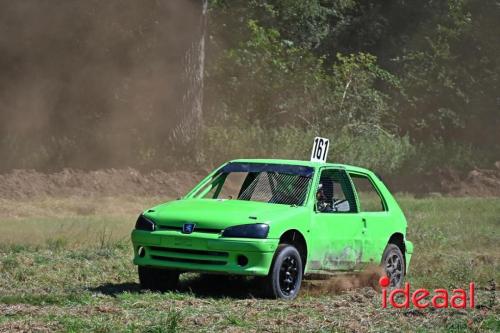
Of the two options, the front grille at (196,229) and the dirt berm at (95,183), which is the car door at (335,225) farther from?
the dirt berm at (95,183)

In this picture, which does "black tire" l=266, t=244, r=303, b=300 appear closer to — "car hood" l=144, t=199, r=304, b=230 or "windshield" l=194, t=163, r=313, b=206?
"car hood" l=144, t=199, r=304, b=230

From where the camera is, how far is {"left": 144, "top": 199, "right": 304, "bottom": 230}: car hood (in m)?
11.6

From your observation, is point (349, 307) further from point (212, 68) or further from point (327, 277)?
point (212, 68)

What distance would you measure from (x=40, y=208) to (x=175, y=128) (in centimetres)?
795

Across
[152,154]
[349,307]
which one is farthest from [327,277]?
[152,154]

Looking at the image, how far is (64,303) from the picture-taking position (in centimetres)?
1048

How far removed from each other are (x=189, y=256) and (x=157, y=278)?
0.73m

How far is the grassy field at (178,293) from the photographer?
367 inches

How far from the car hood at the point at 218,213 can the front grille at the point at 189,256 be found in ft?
0.88

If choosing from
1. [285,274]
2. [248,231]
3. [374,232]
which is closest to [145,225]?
[248,231]

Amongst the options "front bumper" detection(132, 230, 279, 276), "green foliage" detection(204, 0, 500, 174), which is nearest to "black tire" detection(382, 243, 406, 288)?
"front bumper" detection(132, 230, 279, 276)

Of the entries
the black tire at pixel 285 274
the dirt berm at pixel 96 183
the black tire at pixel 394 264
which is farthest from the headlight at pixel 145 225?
the dirt berm at pixel 96 183

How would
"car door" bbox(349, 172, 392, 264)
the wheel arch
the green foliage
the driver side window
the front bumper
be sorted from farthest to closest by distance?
1. the green foliage
2. the wheel arch
3. "car door" bbox(349, 172, 392, 264)
4. the driver side window
5. the front bumper

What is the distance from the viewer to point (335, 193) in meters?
13.0
